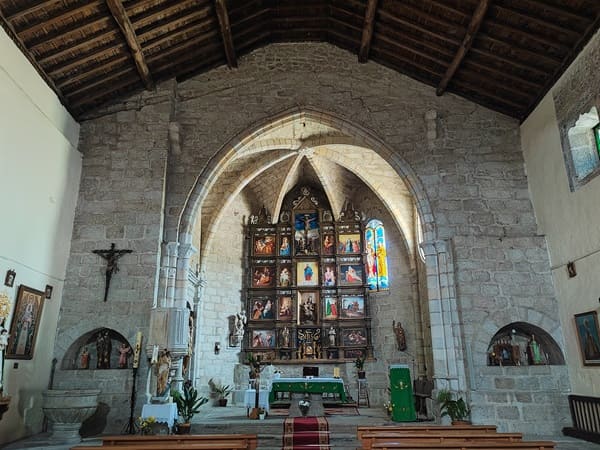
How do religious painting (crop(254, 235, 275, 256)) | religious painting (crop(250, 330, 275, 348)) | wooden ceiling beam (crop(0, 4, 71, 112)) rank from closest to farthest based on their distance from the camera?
wooden ceiling beam (crop(0, 4, 71, 112))
religious painting (crop(250, 330, 275, 348))
religious painting (crop(254, 235, 275, 256))

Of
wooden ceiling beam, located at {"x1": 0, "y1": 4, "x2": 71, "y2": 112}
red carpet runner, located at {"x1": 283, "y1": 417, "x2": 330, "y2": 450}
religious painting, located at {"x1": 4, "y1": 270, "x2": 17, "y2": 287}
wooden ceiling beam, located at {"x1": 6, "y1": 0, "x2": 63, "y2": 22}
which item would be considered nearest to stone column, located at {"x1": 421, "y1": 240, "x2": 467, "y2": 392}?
red carpet runner, located at {"x1": 283, "y1": 417, "x2": 330, "y2": 450}

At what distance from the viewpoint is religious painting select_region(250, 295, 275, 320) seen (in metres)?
14.0

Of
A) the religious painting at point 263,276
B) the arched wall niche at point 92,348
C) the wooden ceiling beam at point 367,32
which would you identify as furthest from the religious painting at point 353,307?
the arched wall niche at point 92,348

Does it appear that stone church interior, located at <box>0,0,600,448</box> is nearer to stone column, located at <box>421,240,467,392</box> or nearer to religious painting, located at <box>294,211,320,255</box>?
stone column, located at <box>421,240,467,392</box>

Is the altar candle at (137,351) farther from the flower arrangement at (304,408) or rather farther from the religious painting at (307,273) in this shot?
the religious painting at (307,273)

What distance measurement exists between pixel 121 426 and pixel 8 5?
650 cm

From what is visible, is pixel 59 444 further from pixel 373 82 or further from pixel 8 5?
pixel 373 82

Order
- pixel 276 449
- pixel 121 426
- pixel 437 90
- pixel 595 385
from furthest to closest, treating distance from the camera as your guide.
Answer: pixel 437 90
pixel 121 426
pixel 595 385
pixel 276 449

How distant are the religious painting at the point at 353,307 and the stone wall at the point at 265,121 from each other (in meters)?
5.34

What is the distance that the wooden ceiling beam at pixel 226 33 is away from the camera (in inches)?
328

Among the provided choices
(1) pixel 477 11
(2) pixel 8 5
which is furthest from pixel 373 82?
(2) pixel 8 5

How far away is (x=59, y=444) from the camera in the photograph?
679cm

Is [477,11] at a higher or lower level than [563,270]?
higher

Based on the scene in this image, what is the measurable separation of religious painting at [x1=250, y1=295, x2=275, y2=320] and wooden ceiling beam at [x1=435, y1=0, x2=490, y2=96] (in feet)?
24.9
